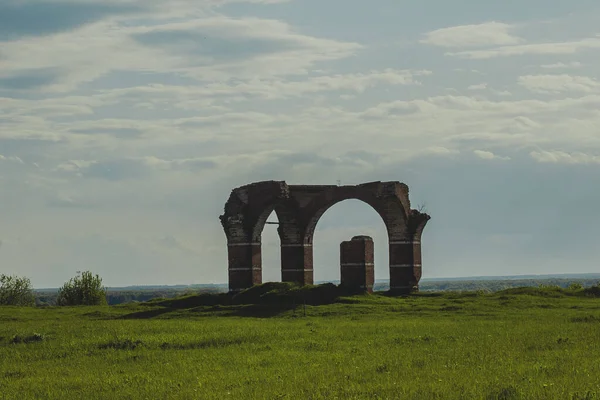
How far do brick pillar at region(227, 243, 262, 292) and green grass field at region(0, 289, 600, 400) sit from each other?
459 inches

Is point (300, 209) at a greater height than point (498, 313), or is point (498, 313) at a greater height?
point (300, 209)

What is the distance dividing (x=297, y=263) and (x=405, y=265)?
5.82 m

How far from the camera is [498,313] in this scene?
28625 millimetres

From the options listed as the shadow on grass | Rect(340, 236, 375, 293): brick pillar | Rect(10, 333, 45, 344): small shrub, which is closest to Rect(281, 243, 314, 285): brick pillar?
Rect(340, 236, 375, 293): brick pillar

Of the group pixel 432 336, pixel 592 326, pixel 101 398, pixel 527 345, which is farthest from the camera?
pixel 592 326

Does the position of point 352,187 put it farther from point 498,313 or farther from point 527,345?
point 527,345

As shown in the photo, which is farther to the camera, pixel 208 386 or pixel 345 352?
pixel 345 352

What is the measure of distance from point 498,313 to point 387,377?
48.2ft

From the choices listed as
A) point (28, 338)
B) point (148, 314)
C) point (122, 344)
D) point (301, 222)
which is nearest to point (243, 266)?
point (301, 222)

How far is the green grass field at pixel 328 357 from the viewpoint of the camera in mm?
13887

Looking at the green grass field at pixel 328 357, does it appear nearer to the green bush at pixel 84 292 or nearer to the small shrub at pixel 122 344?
the small shrub at pixel 122 344

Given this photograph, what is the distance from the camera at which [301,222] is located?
44188 mm

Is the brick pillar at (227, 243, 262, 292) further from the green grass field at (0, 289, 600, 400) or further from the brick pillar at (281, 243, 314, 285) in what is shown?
the green grass field at (0, 289, 600, 400)

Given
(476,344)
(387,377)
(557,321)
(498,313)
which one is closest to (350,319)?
(498,313)
